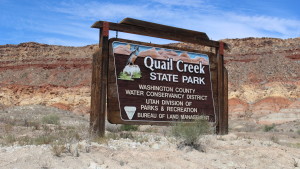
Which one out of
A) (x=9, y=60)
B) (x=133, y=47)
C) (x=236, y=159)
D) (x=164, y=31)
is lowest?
(x=236, y=159)

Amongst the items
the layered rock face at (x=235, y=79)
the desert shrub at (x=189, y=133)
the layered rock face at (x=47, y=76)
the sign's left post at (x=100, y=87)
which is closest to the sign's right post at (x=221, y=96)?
the desert shrub at (x=189, y=133)

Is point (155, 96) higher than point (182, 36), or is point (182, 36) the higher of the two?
point (182, 36)

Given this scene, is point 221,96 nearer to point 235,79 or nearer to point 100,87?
point 100,87

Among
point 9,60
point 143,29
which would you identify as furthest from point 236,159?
point 9,60

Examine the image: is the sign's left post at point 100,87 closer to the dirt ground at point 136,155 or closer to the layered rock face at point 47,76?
the dirt ground at point 136,155

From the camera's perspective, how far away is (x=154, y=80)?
10102 millimetres

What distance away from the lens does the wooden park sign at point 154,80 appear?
9172 mm

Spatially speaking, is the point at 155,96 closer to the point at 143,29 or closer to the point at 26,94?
the point at 143,29

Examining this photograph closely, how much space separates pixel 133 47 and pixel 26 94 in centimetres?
3738

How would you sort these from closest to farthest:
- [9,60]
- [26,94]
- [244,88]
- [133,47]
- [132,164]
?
[132,164], [133,47], [244,88], [26,94], [9,60]

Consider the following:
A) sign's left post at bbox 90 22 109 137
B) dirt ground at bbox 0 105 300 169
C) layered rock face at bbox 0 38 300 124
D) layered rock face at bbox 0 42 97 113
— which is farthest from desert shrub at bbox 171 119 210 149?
layered rock face at bbox 0 42 97 113

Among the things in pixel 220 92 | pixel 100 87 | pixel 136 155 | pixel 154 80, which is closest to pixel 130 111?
pixel 100 87

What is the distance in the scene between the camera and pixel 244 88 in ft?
132

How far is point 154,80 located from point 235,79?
3417 cm
